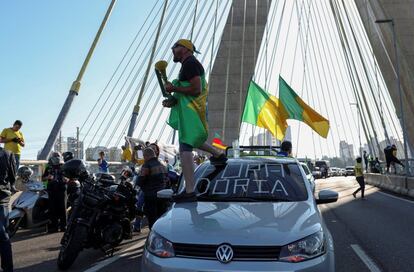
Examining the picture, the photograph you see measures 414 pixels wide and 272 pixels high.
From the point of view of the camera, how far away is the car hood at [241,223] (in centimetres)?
389

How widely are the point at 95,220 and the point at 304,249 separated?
11.6 ft

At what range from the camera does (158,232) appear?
417cm

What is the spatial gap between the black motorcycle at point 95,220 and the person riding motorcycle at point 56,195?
8.52 ft

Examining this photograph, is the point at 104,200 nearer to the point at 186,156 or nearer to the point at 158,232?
the point at 186,156

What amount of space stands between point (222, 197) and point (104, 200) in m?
2.31

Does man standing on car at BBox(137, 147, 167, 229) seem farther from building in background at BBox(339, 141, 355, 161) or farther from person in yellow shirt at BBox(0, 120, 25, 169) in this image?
building in background at BBox(339, 141, 355, 161)

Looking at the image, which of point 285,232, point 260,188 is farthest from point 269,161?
point 285,232

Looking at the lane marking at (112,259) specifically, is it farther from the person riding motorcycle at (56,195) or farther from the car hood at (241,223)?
the person riding motorcycle at (56,195)

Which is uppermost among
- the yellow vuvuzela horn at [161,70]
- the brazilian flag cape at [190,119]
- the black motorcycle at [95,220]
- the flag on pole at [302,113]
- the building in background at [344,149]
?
the building in background at [344,149]

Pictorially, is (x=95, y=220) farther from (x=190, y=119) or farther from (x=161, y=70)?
(x=161, y=70)

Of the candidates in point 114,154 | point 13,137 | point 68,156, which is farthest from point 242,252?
point 114,154

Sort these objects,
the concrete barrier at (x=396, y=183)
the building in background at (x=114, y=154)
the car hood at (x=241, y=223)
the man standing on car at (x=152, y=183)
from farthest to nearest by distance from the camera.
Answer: the building in background at (x=114, y=154) < the concrete barrier at (x=396, y=183) < the man standing on car at (x=152, y=183) < the car hood at (x=241, y=223)

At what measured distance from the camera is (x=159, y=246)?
13.2 ft

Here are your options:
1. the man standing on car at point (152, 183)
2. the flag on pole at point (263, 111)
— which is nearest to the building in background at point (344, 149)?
the flag on pole at point (263, 111)
